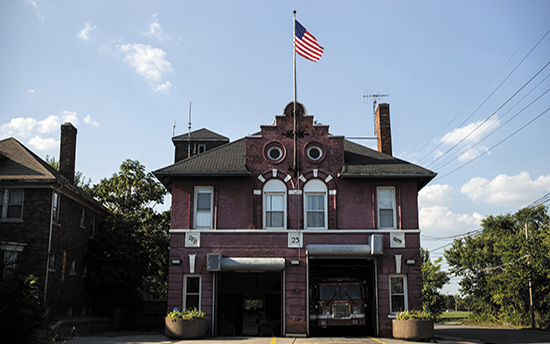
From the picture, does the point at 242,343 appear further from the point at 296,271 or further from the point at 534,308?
the point at 534,308

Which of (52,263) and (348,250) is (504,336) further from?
(52,263)

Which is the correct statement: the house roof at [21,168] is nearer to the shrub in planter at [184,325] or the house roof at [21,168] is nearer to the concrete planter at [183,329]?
the shrub in planter at [184,325]

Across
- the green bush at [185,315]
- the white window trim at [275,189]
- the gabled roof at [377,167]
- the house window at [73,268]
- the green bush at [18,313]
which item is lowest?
the green bush at [185,315]

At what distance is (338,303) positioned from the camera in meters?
23.0

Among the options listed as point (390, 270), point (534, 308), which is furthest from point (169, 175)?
point (534, 308)

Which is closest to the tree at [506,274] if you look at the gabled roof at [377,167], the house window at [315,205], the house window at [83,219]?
the gabled roof at [377,167]

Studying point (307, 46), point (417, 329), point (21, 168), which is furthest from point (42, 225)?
point (417, 329)

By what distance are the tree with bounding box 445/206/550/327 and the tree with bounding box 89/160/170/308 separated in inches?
953

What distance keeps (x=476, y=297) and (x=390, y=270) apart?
90.9 feet

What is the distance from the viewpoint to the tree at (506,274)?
34656 mm

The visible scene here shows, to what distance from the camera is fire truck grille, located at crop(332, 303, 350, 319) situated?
22828 millimetres

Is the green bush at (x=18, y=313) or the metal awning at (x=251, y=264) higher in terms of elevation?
the metal awning at (x=251, y=264)

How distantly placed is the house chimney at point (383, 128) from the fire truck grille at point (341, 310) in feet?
29.8

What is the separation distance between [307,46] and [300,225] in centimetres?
842
